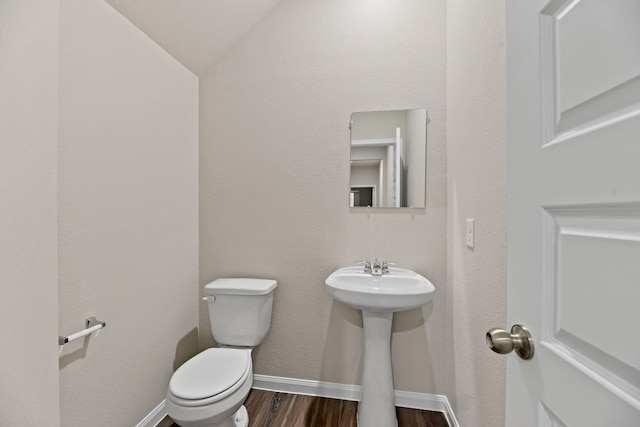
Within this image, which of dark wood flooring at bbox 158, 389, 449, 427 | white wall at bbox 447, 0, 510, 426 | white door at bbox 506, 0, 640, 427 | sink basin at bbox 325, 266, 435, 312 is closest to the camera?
white door at bbox 506, 0, 640, 427

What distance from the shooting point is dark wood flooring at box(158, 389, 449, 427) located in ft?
5.03

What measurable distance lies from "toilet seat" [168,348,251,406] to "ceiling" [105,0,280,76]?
175 centimetres

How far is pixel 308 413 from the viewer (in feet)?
5.27

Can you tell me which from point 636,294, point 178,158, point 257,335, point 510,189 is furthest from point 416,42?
point 257,335

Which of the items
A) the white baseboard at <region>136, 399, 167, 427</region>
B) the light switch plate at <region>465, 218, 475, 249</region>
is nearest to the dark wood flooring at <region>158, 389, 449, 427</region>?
the white baseboard at <region>136, 399, 167, 427</region>

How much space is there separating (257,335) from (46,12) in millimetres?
1617

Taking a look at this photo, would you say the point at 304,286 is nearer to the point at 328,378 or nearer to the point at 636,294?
the point at 328,378

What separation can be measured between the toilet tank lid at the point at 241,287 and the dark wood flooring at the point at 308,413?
2.25ft

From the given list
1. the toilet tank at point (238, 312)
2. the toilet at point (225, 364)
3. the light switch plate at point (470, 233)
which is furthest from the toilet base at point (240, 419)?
the light switch plate at point (470, 233)

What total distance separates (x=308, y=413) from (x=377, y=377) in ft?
1.64

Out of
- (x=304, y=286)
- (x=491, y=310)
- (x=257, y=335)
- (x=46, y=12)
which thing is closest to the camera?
(x=46, y=12)

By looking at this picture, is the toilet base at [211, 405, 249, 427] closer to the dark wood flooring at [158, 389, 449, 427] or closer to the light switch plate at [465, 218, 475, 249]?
the dark wood flooring at [158, 389, 449, 427]

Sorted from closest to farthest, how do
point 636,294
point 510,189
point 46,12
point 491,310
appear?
point 636,294
point 510,189
point 46,12
point 491,310

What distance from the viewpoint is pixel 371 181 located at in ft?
5.74
